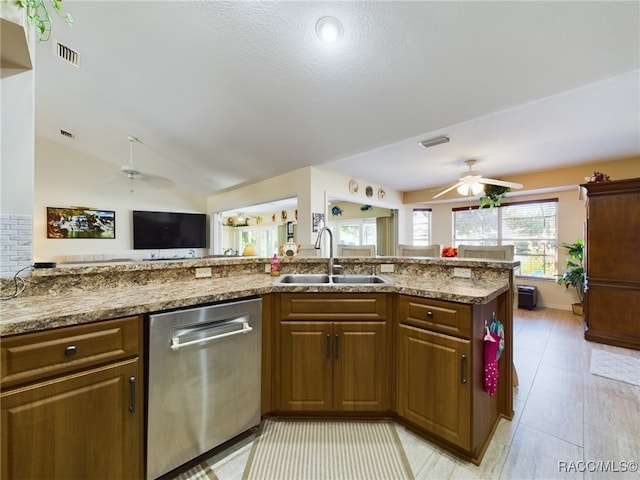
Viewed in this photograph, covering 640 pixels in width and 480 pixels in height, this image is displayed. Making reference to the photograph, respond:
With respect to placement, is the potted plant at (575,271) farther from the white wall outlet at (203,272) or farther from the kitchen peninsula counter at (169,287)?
the white wall outlet at (203,272)

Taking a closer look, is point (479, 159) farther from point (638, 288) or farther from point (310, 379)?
Result: point (310, 379)

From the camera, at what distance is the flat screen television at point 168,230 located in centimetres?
579

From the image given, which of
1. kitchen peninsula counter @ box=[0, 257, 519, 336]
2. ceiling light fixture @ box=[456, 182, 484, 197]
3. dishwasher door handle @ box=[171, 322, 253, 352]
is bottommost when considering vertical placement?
dishwasher door handle @ box=[171, 322, 253, 352]

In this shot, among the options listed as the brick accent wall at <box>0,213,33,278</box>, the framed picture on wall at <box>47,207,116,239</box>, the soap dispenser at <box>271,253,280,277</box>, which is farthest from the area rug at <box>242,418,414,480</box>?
the framed picture on wall at <box>47,207,116,239</box>

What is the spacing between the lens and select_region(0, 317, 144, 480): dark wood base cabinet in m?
0.89

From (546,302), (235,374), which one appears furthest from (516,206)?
(235,374)

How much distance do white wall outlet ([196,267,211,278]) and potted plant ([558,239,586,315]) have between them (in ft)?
17.4

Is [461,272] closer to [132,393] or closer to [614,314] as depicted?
[132,393]

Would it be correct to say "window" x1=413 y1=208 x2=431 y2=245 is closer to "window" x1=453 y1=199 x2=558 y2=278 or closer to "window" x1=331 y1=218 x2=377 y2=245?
"window" x1=453 y1=199 x2=558 y2=278

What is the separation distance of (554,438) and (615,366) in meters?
1.65

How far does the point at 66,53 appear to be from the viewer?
2291 millimetres

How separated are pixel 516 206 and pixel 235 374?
5.72 meters

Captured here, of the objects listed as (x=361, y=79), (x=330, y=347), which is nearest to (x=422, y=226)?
(x=361, y=79)

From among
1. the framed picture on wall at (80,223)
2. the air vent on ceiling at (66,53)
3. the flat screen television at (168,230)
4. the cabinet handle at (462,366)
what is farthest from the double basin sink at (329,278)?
the framed picture on wall at (80,223)
